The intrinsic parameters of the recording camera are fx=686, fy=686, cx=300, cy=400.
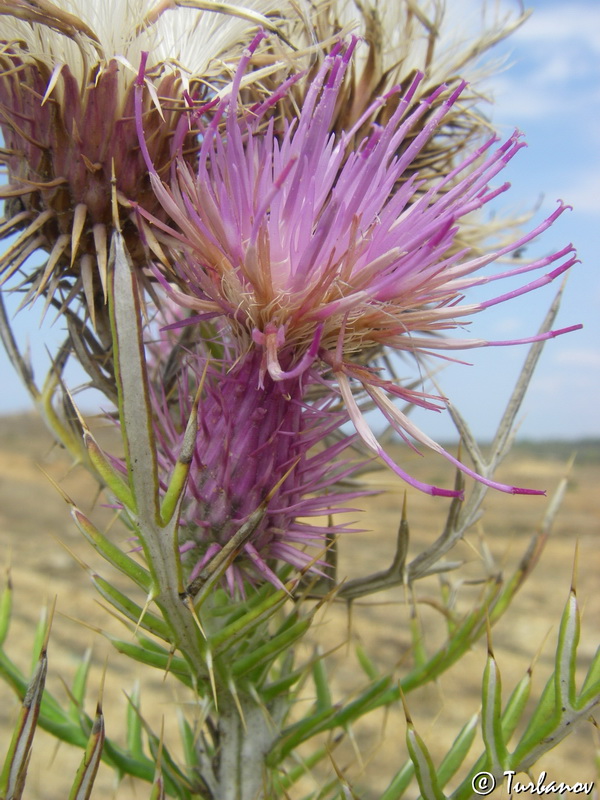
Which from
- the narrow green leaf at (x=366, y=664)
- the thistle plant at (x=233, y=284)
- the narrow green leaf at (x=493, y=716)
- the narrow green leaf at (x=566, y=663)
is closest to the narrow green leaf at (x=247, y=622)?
the thistle plant at (x=233, y=284)

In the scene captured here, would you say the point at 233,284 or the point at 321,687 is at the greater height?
the point at 233,284

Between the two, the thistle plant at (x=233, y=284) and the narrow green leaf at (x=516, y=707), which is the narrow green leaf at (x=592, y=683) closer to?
the thistle plant at (x=233, y=284)

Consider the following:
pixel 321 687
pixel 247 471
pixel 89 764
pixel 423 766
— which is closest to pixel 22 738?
pixel 89 764

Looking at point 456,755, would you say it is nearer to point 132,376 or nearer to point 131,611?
point 131,611

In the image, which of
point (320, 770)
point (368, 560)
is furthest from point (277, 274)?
point (368, 560)

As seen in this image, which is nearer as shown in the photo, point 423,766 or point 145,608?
point 145,608

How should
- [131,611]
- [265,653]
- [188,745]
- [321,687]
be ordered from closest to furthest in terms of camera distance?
[131,611] → [265,653] → [188,745] → [321,687]

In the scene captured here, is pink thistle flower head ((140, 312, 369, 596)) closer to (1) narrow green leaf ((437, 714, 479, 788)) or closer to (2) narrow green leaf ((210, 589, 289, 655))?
(2) narrow green leaf ((210, 589, 289, 655))
